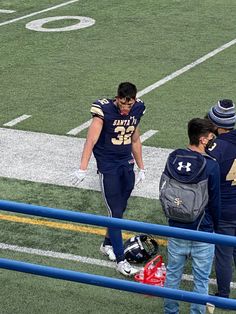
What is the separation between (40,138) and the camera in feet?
36.0

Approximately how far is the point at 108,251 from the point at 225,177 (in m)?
1.71

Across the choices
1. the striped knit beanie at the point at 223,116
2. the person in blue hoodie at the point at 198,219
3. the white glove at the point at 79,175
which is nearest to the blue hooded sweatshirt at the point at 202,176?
the person in blue hoodie at the point at 198,219

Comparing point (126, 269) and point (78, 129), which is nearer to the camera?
point (126, 269)

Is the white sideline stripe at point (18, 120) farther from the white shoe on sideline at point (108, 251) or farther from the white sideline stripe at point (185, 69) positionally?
the white shoe on sideline at point (108, 251)

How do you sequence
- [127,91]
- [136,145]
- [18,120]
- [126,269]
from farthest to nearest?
[18,120] → [136,145] → [126,269] → [127,91]

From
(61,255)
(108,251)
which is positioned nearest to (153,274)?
(108,251)

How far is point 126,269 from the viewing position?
290 inches

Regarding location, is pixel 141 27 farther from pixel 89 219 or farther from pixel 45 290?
pixel 89 219

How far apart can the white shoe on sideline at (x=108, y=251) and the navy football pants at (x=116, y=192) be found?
8.0 inches

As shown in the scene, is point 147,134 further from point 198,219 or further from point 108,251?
point 198,219

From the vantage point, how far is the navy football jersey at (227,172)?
6.55 m

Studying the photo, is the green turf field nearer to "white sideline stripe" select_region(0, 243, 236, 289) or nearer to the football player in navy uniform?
"white sideline stripe" select_region(0, 243, 236, 289)

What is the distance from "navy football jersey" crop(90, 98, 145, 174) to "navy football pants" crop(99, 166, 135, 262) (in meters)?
0.07

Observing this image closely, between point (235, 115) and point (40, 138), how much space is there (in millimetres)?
4680
